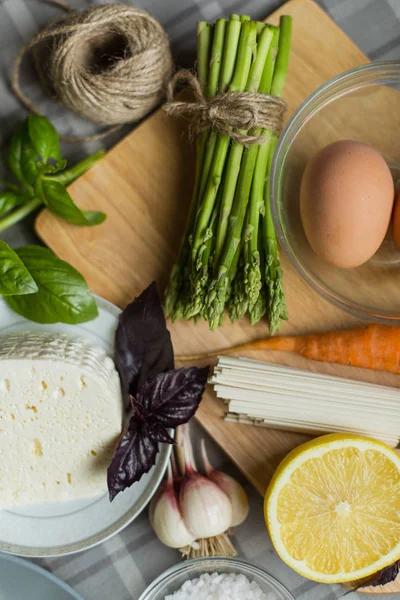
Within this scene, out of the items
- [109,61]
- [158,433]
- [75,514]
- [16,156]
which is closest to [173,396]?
[158,433]

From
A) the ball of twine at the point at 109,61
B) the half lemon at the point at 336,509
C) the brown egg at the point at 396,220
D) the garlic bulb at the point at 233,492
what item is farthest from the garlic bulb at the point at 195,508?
the ball of twine at the point at 109,61

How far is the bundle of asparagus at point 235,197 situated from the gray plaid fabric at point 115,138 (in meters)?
0.15

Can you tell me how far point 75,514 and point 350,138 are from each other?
951mm

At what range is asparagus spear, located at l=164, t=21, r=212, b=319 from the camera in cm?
123

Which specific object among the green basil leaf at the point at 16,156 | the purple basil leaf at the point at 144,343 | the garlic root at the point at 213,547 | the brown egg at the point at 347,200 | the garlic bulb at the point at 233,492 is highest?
the green basil leaf at the point at 16,156

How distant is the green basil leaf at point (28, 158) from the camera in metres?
1.26

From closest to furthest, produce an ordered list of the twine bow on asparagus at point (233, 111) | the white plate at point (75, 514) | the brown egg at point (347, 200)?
the brown egg at point (347, 200) < the twine bow on asparagus at point (233, 111) < the white plate at point (75, 514)

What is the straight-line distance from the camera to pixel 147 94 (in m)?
1.26

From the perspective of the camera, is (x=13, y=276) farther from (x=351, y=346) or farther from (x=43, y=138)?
(x=351, y=346)

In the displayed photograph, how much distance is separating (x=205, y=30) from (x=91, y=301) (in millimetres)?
Answer: 584

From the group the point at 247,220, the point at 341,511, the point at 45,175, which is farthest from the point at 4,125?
the point at 341,511

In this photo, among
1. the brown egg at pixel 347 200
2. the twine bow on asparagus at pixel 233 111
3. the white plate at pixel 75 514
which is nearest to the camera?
the brown egg at pixel 347 200

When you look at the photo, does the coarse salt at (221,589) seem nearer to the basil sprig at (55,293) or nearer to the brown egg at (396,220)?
the basil sprig at (55,293)

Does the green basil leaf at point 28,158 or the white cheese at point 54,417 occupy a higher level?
the green basil leaf at point 28,158
